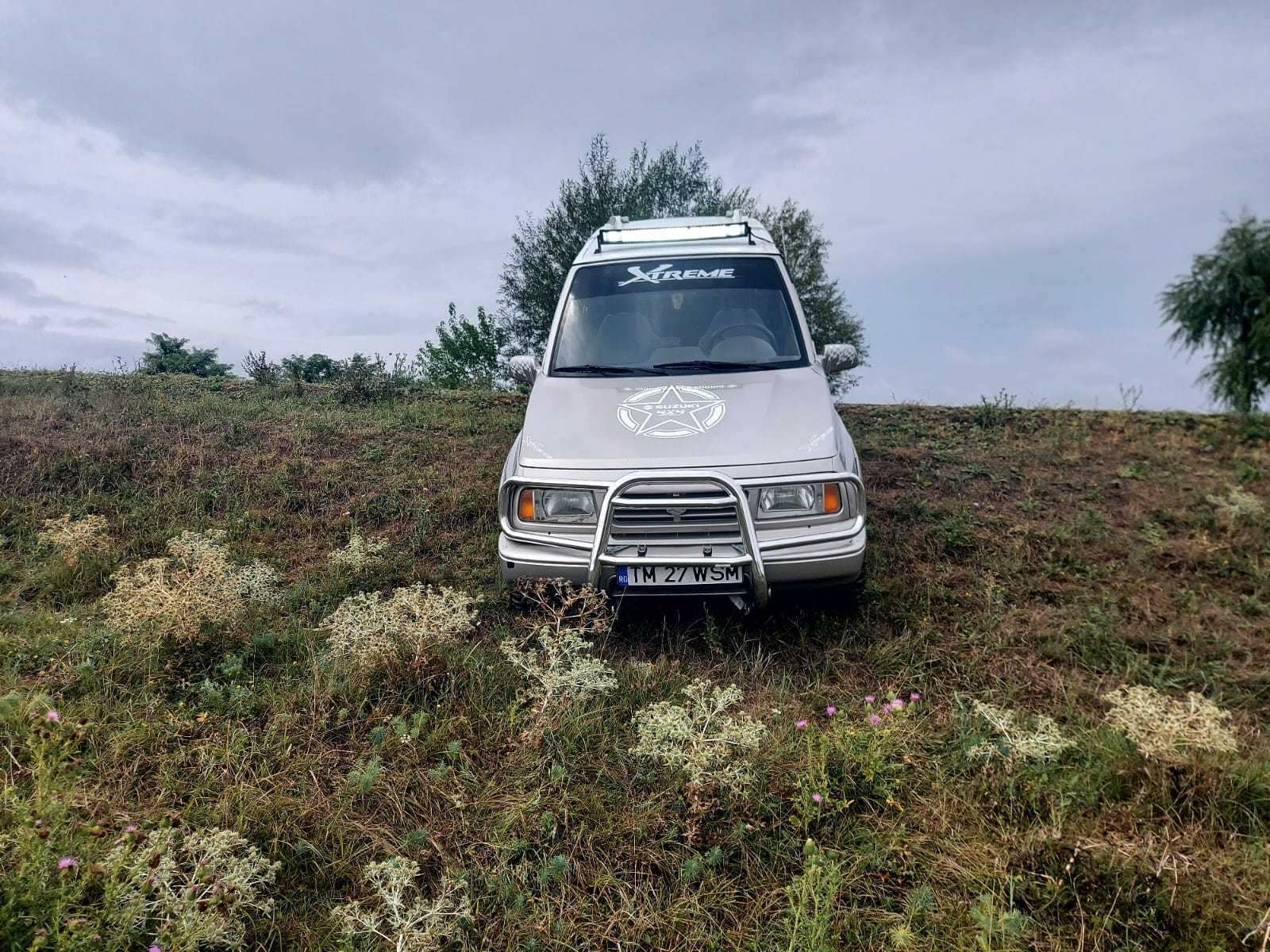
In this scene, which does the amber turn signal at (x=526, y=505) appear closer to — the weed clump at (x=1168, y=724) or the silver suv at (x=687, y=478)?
the silver suv at (x=687, y=478)

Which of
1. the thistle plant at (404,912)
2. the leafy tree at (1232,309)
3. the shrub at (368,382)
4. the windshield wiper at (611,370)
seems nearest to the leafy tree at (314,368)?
the shrub at (368,382)

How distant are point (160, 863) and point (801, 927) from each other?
205 centimetres

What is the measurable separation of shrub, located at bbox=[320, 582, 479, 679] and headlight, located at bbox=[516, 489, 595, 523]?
2.06 ft

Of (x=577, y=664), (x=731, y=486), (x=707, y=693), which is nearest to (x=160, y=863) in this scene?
(x=577, y=664)

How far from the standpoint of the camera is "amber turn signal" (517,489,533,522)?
12.7 feet

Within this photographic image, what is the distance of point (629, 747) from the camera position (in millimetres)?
3148

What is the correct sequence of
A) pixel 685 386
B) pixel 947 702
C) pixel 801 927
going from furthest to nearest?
pixel 685 386 < pixel 947 702 < pixel 801 927

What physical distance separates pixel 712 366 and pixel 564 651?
2.09 metres

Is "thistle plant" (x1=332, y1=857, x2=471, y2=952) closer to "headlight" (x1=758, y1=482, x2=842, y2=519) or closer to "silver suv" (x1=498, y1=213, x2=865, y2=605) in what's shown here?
"silver suv" (x1=498, y1=213, x2=865, y2=605)

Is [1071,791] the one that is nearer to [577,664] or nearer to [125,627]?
[577,664]

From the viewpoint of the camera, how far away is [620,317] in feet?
16.4

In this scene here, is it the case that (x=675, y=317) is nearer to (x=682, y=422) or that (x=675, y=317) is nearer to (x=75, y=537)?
(x=682, y=422)

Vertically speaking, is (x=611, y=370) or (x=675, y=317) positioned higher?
(x=675, y=317)

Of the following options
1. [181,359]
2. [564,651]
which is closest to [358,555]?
[564,651]
